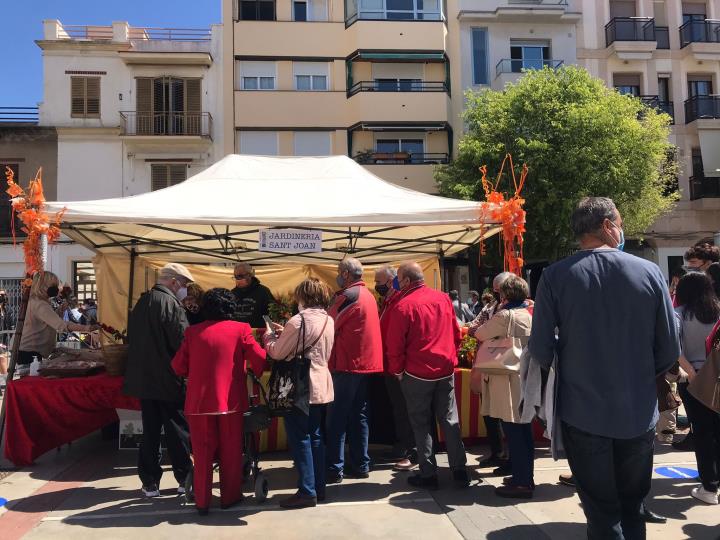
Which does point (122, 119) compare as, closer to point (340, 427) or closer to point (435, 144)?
point (435, 144)

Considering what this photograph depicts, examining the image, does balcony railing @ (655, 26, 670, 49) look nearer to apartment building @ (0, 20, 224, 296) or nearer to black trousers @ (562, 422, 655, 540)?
apartment building @ (0, 20, 224, 296)

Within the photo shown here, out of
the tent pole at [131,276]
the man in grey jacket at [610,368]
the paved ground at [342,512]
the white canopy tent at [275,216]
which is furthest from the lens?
the tent pole at [131,276]

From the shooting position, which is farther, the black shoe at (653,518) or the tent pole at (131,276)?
the tent pole at (131,276)

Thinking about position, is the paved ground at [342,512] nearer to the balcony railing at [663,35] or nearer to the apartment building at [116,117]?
the apartment building at [116,117]

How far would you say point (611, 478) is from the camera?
2715 millimetres

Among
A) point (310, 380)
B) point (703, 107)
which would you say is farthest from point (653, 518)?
point (703, 107)

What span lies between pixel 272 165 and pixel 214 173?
0.76 m

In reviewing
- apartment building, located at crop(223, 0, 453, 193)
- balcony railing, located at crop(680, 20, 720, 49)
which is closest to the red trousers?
apartment building, located at crop(223, 0, 453, 193)

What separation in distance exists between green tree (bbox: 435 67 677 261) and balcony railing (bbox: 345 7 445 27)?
5997 mm

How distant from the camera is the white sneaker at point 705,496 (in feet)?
14.0

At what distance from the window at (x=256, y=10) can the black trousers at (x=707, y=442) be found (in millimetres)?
22350

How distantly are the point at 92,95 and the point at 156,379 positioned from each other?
20227 mm

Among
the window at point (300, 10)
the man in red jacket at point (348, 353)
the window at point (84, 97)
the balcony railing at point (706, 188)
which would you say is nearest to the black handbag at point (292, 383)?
the man in red jacket at point (348, 353)

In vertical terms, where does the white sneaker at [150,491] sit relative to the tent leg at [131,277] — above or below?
below
